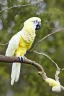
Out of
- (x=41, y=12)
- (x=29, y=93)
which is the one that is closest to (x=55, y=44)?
(x=29, y=93)

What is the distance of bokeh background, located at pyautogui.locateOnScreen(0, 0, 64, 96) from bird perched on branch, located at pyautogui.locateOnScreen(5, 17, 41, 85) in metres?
0.66

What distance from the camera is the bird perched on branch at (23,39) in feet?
3.56

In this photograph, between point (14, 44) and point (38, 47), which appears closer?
point (14, 44)

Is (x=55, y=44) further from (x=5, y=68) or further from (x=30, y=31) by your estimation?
(x=30, y=31)

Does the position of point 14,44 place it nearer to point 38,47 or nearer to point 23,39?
point 23,39

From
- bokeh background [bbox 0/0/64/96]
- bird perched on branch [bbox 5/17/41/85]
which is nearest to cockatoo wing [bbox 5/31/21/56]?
bird perched on branch [bbox 5/17/41/85]

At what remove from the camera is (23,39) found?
3.70 feet

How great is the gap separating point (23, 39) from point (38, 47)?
1303 mm

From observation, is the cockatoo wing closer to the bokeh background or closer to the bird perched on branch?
the bird perched on branch

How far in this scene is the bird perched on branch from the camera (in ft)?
3.56

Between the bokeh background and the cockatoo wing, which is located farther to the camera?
the bokeh background

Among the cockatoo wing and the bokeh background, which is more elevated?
the cockatoo wing

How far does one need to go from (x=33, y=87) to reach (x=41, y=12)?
0.86 meters

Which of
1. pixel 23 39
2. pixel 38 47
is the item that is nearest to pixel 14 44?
pixel 23 39
